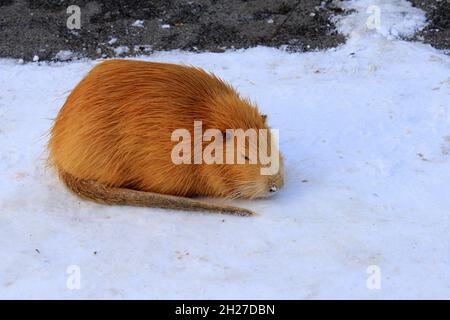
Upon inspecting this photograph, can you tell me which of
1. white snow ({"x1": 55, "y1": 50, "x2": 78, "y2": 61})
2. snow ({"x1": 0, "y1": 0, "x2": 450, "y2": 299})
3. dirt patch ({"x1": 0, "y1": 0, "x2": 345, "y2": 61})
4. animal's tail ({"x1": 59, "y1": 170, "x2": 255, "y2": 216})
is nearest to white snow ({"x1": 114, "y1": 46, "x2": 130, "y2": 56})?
dirt patch ({"x1": 0, "y1": 0, "x2": 345, "y2": 61})

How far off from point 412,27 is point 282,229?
9.40 feet

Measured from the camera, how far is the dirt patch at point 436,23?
548 centimetres

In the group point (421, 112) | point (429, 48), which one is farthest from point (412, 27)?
point (421, 112)

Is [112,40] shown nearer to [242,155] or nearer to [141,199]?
[141,199]

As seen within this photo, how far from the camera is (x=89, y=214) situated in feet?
12.4

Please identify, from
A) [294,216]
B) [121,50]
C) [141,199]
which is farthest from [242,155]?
[121,50]

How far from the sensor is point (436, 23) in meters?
5.70

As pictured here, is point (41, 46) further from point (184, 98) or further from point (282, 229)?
point (282, 229)

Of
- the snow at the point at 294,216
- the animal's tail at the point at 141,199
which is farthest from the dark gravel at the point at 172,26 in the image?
the animal's tail at the point at 141,199

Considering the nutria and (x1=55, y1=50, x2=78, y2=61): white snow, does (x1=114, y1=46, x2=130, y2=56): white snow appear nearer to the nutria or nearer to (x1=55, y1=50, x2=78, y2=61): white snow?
(x1=55, y1=50, x2=78, y2=61): white snow

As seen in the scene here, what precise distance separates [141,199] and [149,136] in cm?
38

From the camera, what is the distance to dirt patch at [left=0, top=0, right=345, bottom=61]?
18.6 feet

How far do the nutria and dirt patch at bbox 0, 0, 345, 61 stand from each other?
75.1 inches

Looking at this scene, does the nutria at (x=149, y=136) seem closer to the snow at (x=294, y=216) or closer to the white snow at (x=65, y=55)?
the snow at (x=294, y=216)
